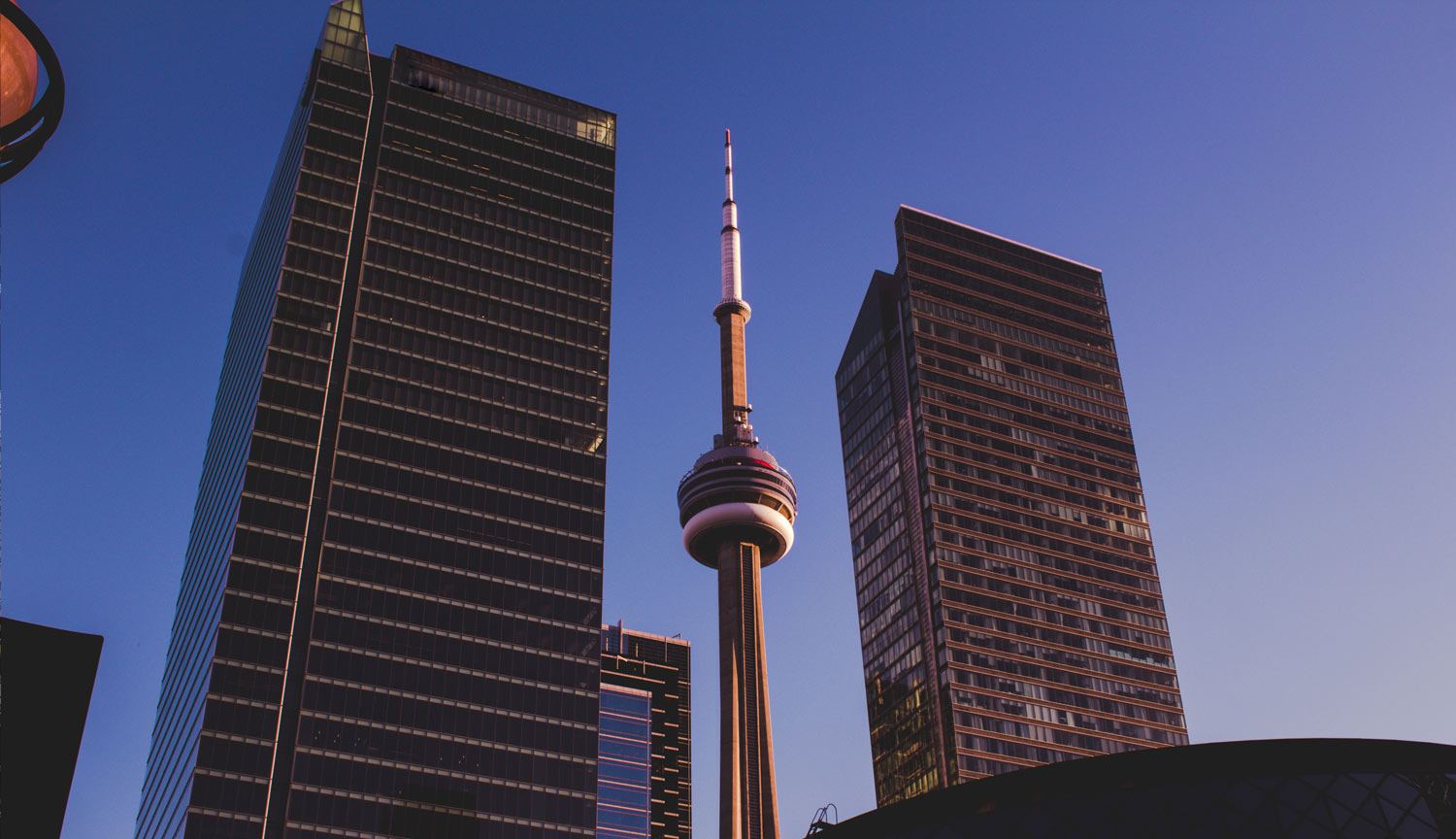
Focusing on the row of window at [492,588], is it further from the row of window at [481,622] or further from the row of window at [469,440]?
the row of window at [469,440]

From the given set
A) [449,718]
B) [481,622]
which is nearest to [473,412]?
[481,622]

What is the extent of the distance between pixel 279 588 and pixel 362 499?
14.3m

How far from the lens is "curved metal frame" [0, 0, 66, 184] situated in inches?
469

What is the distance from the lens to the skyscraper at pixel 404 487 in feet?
453

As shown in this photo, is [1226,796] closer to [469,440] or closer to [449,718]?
[449,718]

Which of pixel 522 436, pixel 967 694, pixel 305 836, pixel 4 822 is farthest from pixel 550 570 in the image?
pixel 4 822

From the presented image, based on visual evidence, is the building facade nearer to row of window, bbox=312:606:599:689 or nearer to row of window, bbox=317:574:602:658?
row of window, bbox=312:606:599:689

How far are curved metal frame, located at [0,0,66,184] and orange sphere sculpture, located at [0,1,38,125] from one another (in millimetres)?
56

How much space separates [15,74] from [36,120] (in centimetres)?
47

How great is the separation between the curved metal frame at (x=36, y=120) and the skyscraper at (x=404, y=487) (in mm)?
128259

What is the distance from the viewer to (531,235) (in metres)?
183

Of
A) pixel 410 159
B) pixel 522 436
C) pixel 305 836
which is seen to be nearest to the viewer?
pixel 305 836

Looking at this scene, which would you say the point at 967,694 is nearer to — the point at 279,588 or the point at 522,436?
the point at 522,436

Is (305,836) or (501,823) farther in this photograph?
(501,823)
